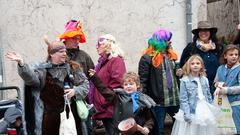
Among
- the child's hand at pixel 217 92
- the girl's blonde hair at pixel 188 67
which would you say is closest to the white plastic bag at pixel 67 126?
the girl's blonde hair at pixel 188 67

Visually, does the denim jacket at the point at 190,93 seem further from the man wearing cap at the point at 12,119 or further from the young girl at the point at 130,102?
the man wearing cap at the point at 12,119

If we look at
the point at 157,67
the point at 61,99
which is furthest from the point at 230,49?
the point at 61,99

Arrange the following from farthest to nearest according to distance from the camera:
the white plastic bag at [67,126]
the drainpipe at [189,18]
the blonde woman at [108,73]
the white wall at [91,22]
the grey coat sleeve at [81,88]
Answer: the drainpipe at [189,18], the white wall at [91,22], the blonde woman at [108,73], the grey coat sleeve at [81,88], the white plastic bag at [67,126]

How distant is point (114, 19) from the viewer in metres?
8.48

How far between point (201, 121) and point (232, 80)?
2.69ft

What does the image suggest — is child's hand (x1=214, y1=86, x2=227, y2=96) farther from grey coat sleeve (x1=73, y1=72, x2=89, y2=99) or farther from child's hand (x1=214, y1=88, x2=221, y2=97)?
grey coat sleeve (x1=73, y1=72, x2=89, y2=99)

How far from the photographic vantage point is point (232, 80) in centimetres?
686

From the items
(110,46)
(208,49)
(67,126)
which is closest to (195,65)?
(208,49)

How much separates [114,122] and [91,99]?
2.88 ft

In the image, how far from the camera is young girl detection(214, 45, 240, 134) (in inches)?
267

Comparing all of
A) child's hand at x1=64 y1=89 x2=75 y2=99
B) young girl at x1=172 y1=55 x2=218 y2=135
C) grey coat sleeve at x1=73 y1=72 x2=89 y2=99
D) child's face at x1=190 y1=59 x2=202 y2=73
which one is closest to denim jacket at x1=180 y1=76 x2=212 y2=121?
young girl at x1=172 y1=55 x2=218 y2=135

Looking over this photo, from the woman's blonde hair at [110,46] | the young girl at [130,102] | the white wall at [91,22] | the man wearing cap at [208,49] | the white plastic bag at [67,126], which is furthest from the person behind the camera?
the white wall at [91,22]

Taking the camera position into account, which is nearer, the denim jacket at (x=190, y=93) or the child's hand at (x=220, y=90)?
the denim jacket at (x=190, y=93)

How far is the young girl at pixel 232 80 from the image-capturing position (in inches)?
267
